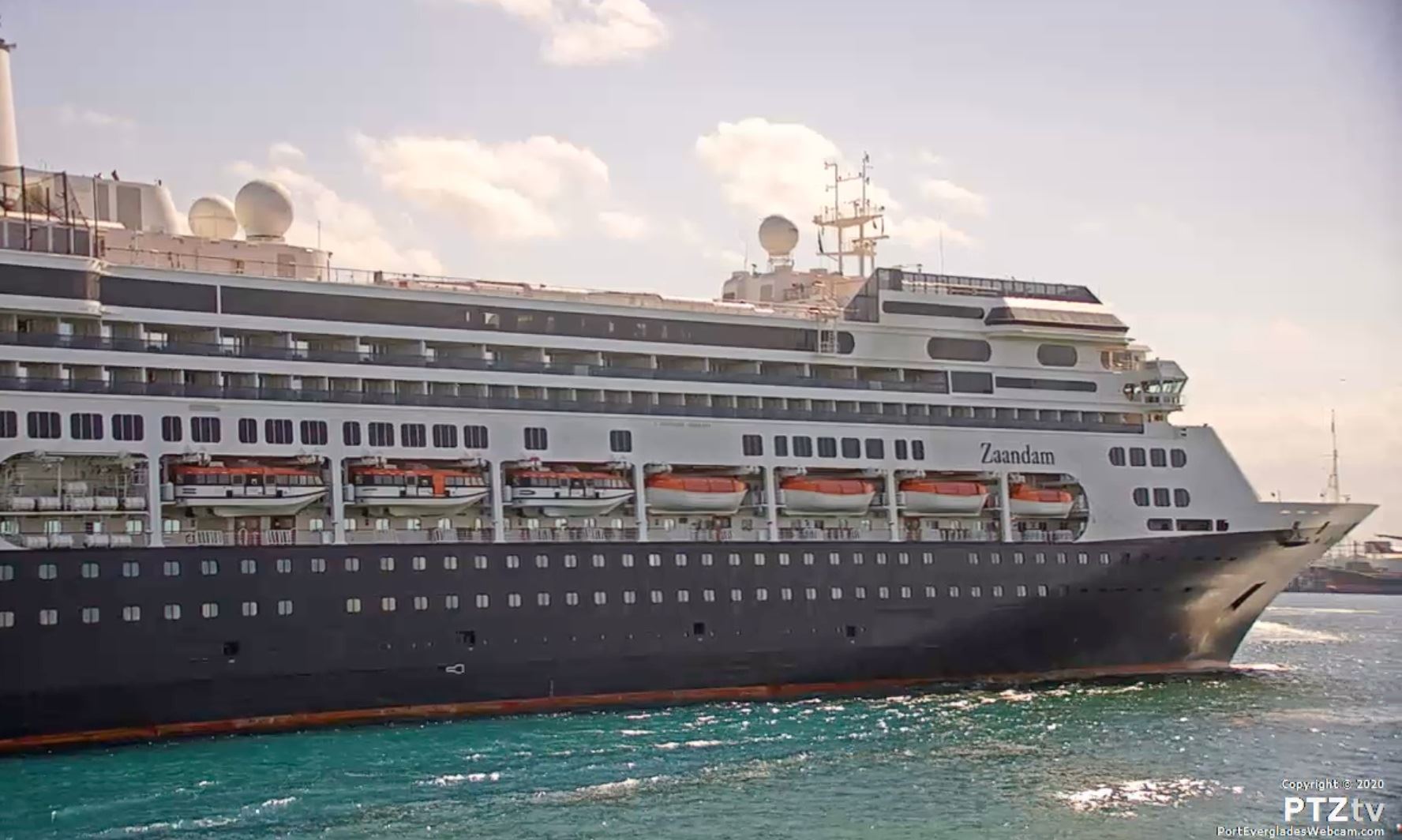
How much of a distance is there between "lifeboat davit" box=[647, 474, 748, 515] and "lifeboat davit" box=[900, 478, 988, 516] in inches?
203

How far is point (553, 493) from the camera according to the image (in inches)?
1593

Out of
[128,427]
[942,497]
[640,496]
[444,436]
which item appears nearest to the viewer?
[128,427]

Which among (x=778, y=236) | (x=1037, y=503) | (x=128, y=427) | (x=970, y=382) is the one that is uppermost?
(x=778, y=236)

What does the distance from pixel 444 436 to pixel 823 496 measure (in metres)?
10.1

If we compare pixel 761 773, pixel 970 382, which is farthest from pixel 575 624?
pixel 970 382

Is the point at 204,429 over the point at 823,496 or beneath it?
over

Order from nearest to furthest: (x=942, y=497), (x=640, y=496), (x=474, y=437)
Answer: (x=474, y=437) → (x=640, y=496) → (x=942, y=497)

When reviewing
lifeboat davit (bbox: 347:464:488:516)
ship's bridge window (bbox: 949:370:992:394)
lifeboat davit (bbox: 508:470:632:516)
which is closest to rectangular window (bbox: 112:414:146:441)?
lifeboat davit (bbox: 347:464:488:516)

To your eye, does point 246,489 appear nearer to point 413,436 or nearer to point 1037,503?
point 413,436

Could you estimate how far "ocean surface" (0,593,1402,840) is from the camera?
27.5 meters

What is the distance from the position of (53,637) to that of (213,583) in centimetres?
337

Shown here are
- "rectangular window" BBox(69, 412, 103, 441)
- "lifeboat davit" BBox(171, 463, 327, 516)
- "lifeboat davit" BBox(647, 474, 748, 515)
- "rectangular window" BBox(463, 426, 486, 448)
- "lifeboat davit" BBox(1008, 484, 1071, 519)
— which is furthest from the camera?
"lifeboat davit" BBox(1008, 484, 1071, 519)

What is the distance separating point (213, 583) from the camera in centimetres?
3541

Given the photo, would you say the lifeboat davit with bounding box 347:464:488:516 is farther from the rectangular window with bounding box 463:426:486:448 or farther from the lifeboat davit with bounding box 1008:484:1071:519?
the lifeboat davit with bounding box 1008:484:1071:519
